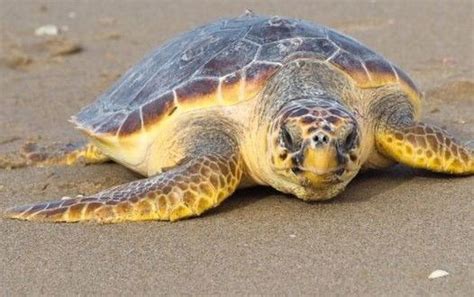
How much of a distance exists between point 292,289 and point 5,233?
4.25 feet

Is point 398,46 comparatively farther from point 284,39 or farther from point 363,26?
point 284,39

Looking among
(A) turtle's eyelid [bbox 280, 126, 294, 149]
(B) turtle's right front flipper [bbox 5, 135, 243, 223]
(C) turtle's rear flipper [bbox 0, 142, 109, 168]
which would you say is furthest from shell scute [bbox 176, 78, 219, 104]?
(C) turtle's rear flipper [bbox 0, 142, 109, 168]

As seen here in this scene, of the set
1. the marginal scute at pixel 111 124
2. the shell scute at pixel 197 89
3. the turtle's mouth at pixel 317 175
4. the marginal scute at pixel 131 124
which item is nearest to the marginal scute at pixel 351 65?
the shell scute at pixel 197 89

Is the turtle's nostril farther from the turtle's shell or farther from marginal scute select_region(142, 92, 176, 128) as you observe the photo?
marginal scute select_region(142, 92, 176, 128)

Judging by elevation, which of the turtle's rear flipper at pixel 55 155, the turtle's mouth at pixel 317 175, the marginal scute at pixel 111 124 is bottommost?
the turtle's rear flipper at pixel 55 155

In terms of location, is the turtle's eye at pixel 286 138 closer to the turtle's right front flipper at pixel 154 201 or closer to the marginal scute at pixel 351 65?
the turtle's right front flipper at pixel 154 201

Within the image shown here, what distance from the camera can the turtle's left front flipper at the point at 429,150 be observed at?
12.8 ft

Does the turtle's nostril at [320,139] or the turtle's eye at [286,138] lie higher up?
the turtle's nostril at [320,139]

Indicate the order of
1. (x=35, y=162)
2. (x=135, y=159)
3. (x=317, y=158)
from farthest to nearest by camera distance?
(x=35, y=162), (x=135, y=159), (x=317, y=158)

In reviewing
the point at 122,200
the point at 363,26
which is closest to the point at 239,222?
the point at 122,200

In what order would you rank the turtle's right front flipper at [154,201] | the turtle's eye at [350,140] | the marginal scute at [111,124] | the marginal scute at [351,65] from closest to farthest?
the turtle's eye at [350,140] < the turtle's right front flipper at [154,201] < the marginal scute at [351,65] < the marginal scute at [111,124]

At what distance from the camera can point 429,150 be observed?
3887 millimetres

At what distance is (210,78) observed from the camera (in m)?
3.96

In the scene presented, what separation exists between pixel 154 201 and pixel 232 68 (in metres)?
0.79
